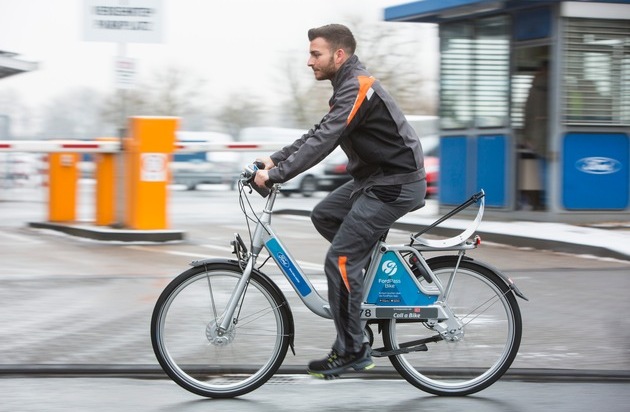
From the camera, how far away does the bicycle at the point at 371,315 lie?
541 cm

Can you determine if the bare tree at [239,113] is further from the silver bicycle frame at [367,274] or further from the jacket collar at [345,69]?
the jacket collar at [345,69]

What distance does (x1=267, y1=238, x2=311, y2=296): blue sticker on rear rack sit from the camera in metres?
5.48

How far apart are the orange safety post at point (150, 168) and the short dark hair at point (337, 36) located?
843 cm

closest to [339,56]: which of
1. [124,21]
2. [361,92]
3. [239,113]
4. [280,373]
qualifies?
[361,92]

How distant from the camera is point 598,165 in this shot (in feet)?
48.7

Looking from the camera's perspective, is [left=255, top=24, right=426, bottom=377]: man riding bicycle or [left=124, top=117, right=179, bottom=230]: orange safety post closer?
[left=255, top=24, right=426, bottom=377]: man riding bicycle

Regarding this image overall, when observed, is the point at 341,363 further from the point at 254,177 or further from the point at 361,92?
the point at 361,92

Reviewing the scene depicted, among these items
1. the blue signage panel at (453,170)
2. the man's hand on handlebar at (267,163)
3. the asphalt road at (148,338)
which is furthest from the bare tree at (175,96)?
the man's hand on handlebar at (267,163)

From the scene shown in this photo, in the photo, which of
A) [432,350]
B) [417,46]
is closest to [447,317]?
[432,350]

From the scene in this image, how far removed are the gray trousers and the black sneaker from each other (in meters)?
0.03

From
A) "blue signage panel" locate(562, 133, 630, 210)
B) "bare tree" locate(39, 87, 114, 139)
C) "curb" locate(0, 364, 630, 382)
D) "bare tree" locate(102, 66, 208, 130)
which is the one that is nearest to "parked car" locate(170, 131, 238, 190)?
"bare tree" locate(102, 66, 208, 130)

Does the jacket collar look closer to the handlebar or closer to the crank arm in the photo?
the handlebar

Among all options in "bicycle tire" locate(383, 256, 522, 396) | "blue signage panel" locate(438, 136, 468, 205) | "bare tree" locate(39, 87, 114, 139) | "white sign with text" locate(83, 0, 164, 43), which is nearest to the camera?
"bicycle tire" locate(383, 256, 522, 396)

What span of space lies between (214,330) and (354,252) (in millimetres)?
792
